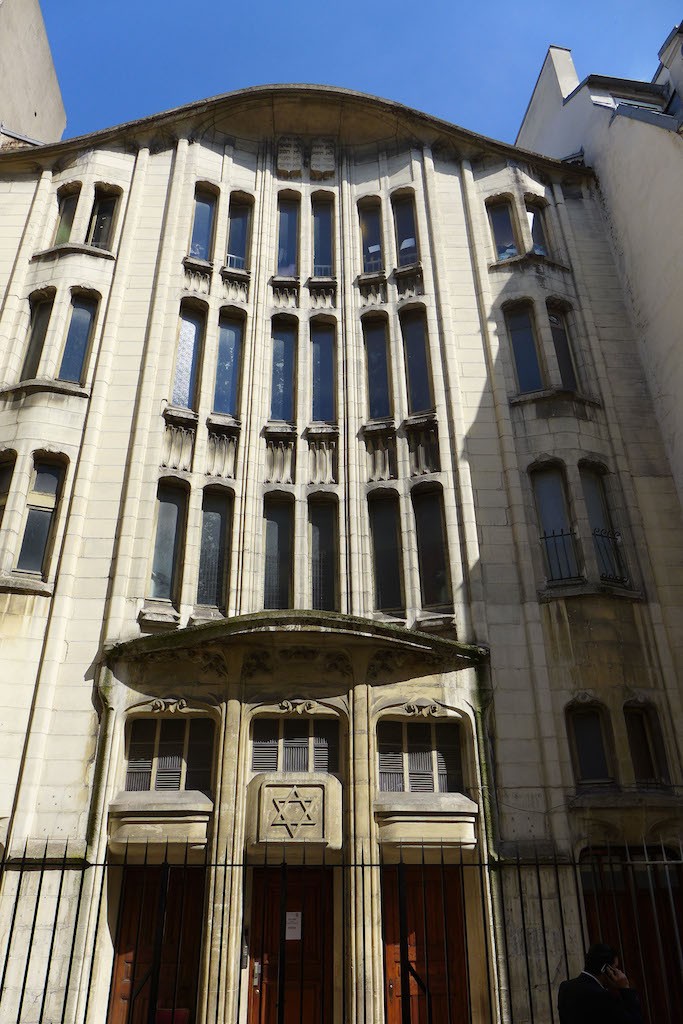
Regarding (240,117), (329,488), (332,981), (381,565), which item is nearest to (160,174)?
(240,117)

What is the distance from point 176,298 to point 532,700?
1141 cm

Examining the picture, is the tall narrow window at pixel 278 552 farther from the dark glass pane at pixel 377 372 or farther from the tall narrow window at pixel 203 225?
the tall narrow window at pixel 203 225

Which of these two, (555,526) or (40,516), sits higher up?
(40,516)

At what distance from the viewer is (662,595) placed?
13406mm

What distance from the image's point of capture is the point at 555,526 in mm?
14281

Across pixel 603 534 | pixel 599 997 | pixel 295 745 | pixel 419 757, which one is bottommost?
pixel 599 997

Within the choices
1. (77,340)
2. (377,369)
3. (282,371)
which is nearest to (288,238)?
(282,371)

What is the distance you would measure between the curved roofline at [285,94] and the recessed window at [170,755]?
14503 mm

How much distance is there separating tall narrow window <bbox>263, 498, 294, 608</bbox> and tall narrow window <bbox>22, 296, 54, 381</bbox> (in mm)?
5910

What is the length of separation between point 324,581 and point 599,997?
29.0 feet

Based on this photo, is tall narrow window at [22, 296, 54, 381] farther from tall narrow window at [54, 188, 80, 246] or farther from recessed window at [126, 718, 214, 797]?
recessed window at [126, 718, 214, 797]

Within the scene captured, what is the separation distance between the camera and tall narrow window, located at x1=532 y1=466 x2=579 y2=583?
13.8 m

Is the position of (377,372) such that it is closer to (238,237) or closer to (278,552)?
(278,552)

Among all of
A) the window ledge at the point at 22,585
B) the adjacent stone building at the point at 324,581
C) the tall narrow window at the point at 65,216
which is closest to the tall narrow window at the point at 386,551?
the adjacent stone building at the point at 324,581
